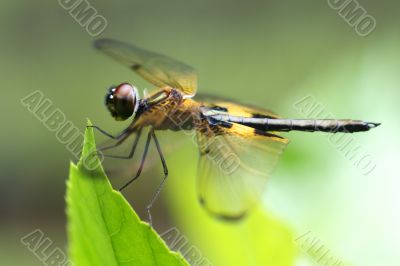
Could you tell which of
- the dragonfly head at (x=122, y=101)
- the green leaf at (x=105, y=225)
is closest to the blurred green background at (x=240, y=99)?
the dragonfly head at (x=122, y=101)

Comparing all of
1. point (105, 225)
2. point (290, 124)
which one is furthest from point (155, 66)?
point (105, 225)

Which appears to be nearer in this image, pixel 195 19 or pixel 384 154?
pixel 384 154

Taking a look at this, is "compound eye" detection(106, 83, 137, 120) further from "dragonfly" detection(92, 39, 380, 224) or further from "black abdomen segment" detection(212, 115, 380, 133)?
"black abdomen segment" detection(212, 115, 380, 133)

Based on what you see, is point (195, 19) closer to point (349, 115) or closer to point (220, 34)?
point (220, 34)

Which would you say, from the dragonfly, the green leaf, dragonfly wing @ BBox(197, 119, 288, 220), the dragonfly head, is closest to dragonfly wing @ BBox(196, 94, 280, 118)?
the dragonfly

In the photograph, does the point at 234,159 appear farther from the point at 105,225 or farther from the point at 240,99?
the point at 240,99

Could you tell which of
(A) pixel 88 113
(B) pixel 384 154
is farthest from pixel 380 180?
(A) pixel 88 113
